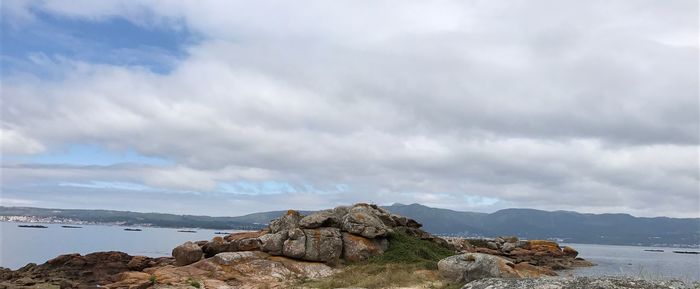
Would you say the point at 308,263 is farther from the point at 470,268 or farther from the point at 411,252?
the point at 470,268

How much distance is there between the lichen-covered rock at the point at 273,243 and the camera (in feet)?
105

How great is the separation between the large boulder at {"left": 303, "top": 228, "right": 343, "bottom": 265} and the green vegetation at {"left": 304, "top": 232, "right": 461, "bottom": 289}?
4.34 feet

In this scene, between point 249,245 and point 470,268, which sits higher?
point 249,245

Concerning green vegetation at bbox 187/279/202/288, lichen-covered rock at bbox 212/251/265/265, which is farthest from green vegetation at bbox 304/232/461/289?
green vegetation at bbox 187/279/202/288

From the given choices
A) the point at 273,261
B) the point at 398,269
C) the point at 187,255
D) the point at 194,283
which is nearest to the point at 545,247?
the point at 398,269

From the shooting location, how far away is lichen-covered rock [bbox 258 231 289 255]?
31953 millimetres

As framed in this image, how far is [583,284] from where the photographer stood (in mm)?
12180

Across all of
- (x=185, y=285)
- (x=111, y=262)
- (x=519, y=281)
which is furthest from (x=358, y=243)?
(x=519, y=281)

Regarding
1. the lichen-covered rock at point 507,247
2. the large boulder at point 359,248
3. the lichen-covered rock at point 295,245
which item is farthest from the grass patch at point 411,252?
the lichen-covered rock at point 507,247

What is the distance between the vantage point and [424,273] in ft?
91.2

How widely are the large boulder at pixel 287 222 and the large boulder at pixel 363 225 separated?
3221mm

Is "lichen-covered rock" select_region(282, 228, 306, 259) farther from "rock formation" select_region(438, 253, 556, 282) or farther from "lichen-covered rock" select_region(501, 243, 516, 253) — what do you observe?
"lichen-covered rock" select_region(501, 243, 516, 253)

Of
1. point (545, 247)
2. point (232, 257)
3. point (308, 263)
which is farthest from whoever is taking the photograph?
point (545, 247)

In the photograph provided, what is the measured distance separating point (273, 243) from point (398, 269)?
742 cm
